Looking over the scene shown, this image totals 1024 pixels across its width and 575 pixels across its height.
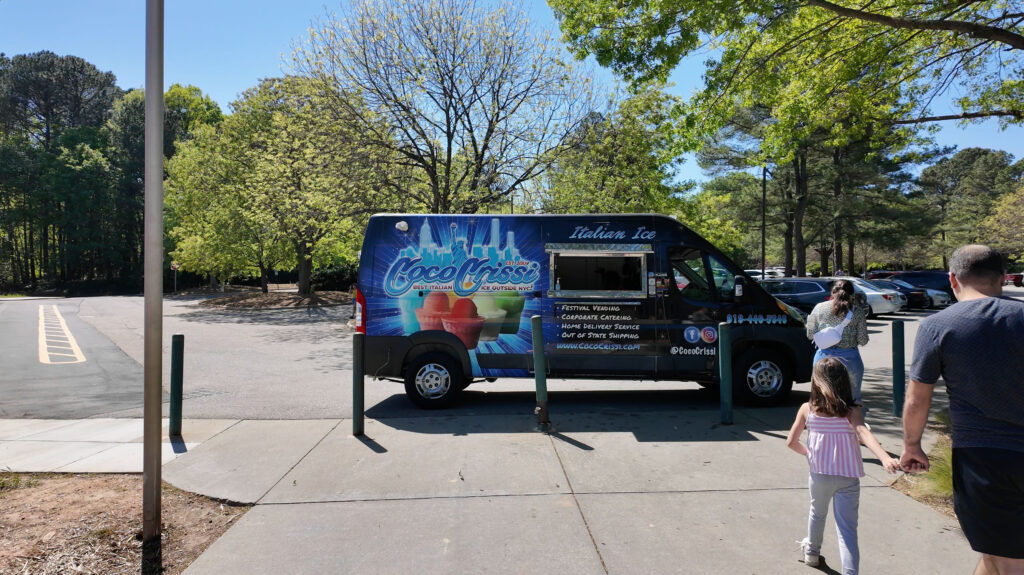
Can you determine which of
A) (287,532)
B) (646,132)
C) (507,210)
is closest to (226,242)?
(507,210)

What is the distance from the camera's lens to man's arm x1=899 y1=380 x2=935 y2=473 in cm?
264

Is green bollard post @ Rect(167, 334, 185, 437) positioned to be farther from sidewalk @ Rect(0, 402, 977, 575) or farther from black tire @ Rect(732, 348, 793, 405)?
black tire @ Rect(732, 348, 793, 405)

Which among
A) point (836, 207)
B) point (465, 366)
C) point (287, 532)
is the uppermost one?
point (836, 207)

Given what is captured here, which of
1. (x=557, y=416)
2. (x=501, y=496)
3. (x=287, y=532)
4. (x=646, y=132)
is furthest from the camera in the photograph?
(x=646, y=132)

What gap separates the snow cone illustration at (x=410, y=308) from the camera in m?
7.30

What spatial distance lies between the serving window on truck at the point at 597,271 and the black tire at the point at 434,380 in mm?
1547

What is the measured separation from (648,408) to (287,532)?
4735 millimetres

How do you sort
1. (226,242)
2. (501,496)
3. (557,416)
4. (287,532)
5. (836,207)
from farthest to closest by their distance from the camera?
(836,207) → (226,242) → (557,416) → (501,496) → (287,532)

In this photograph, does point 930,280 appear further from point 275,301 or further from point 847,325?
point 275,301

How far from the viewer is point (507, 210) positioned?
2086cm

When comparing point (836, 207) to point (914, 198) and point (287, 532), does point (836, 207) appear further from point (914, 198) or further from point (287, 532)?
point (287, 532)

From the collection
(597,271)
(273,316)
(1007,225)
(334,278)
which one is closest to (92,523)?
(597,271)

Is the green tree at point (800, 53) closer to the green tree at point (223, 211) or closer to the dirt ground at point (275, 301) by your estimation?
the green tree at point (223, 211)

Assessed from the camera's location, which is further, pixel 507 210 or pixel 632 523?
pixel 507 210
